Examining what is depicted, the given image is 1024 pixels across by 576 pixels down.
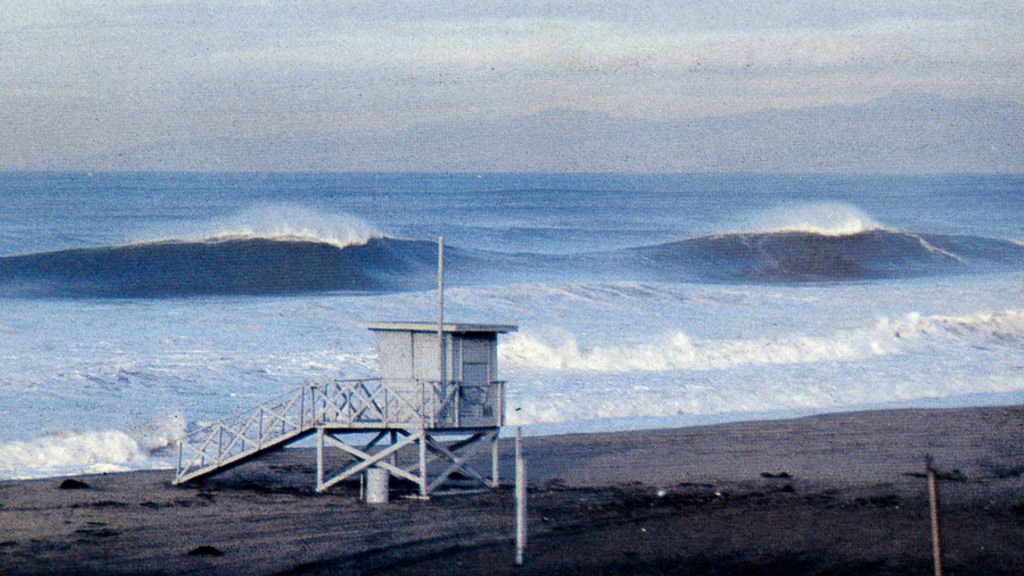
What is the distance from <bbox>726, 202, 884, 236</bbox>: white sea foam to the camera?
2884 inches

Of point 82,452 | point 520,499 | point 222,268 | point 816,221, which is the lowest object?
point 520,499

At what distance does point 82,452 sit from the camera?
2230 centimetres

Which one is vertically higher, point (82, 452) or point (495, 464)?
point (82, 452)

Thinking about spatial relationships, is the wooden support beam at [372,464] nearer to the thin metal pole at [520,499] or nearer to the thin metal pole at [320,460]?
the thin metal pole at [320,460]

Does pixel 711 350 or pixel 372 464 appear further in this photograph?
pixel 711 350

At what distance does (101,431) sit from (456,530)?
9.13 metres

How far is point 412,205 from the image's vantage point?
104m

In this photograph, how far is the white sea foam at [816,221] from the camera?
7325 cm

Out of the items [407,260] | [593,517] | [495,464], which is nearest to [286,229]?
[407,260]

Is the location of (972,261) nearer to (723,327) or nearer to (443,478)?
(723,327)

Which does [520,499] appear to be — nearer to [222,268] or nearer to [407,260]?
[222,268]

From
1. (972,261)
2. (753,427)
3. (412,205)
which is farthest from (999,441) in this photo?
(412,205)

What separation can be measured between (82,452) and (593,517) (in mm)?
9083

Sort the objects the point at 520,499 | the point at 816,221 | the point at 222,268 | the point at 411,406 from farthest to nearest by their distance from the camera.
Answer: the point at 816,221, the point at 222,268, the point at 411,406, the point at 520,499
